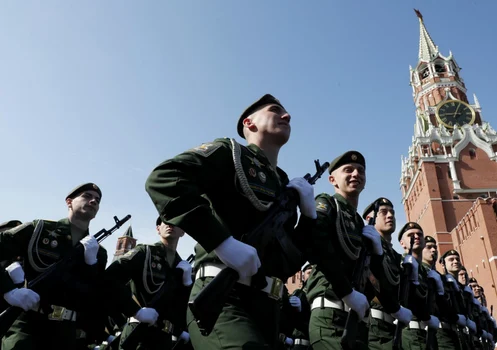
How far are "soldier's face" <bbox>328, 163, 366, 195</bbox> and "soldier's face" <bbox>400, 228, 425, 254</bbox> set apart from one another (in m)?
2.70

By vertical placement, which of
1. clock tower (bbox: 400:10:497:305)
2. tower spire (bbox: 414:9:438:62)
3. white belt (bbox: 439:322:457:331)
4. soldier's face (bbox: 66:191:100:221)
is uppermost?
tower spire (bbox: 414:9:438:62)

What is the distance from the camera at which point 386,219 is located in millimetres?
5699

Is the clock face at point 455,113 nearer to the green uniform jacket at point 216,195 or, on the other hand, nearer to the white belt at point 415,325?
the white belt at point 415,325

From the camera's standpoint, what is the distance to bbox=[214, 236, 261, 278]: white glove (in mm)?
2137

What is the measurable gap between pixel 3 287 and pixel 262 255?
299 cm

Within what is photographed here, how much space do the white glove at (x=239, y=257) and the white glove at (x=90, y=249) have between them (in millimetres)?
3261

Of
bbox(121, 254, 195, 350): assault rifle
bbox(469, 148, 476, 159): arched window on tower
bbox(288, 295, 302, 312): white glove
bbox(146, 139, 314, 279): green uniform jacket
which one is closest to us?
bbox(146, 139, 314, 279): green uniform jacket

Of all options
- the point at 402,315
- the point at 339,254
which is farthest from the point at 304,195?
the point at 402,315

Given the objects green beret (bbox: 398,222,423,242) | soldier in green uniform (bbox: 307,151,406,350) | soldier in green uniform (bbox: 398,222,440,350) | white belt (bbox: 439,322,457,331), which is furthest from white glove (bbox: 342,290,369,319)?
white belt (bbox: 439,322,457,331)

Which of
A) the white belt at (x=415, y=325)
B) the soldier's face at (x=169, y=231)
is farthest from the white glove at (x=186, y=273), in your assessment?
the white belt at (x=415, y=325)

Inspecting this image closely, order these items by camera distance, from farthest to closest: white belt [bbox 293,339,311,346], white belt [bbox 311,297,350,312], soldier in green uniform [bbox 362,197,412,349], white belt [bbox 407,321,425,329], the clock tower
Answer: the clock tower → white belt [bbox 293,339,311,346] → white belt [bbox 407,321,425,329] → soldier in green uniform [bbox 362,197,412,349] → white belt [bbox 311,297,350,312]

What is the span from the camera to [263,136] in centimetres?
318

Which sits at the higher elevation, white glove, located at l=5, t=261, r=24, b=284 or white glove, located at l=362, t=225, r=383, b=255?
white glove, located at l=362, t=225, r=383, b=255

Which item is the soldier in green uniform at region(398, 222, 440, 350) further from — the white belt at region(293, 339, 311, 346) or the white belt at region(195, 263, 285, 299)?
the white belt at region(293, 339, 311, 346)
